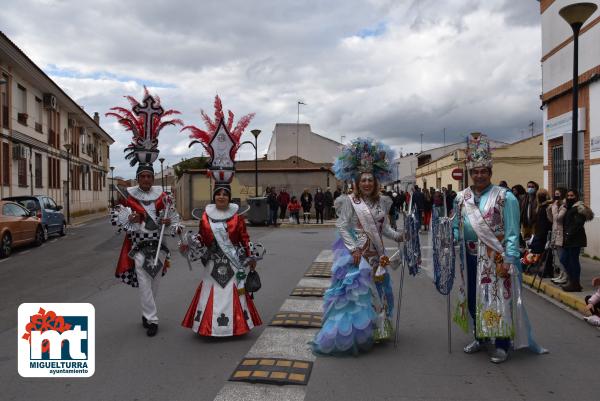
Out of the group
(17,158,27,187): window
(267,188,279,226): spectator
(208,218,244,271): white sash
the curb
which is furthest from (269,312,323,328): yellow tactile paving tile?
(17,158,27,187): window

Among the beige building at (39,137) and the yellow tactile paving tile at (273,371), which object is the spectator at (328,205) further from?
the yellow tactile paving tile at (273,371)

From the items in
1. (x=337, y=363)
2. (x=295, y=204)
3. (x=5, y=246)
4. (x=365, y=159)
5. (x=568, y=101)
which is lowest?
(x=337, y=363)

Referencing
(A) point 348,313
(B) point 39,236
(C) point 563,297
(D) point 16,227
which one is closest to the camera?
(A) point 348,313

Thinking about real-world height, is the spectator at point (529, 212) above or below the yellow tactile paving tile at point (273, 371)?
above

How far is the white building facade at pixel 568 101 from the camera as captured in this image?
484 inches

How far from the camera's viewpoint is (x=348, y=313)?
17.2ft

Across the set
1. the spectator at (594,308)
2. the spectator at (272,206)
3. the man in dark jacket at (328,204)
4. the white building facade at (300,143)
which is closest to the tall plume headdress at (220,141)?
the spectator at (594,308)

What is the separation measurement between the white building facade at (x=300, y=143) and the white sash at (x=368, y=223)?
54526mm

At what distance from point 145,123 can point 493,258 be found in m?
4.50

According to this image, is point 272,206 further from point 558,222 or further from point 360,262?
point 360,262

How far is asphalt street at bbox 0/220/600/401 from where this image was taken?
173 inches

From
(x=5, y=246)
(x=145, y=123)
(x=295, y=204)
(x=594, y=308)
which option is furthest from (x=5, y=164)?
(x=594, y=308)

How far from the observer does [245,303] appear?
599 cm

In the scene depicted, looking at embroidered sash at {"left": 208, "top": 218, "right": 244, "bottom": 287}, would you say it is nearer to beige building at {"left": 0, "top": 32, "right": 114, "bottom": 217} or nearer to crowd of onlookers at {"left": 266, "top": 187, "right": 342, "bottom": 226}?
crowd of onlookers at {"left": 266, "top": 187, "right": 342, "bottom": 226}
